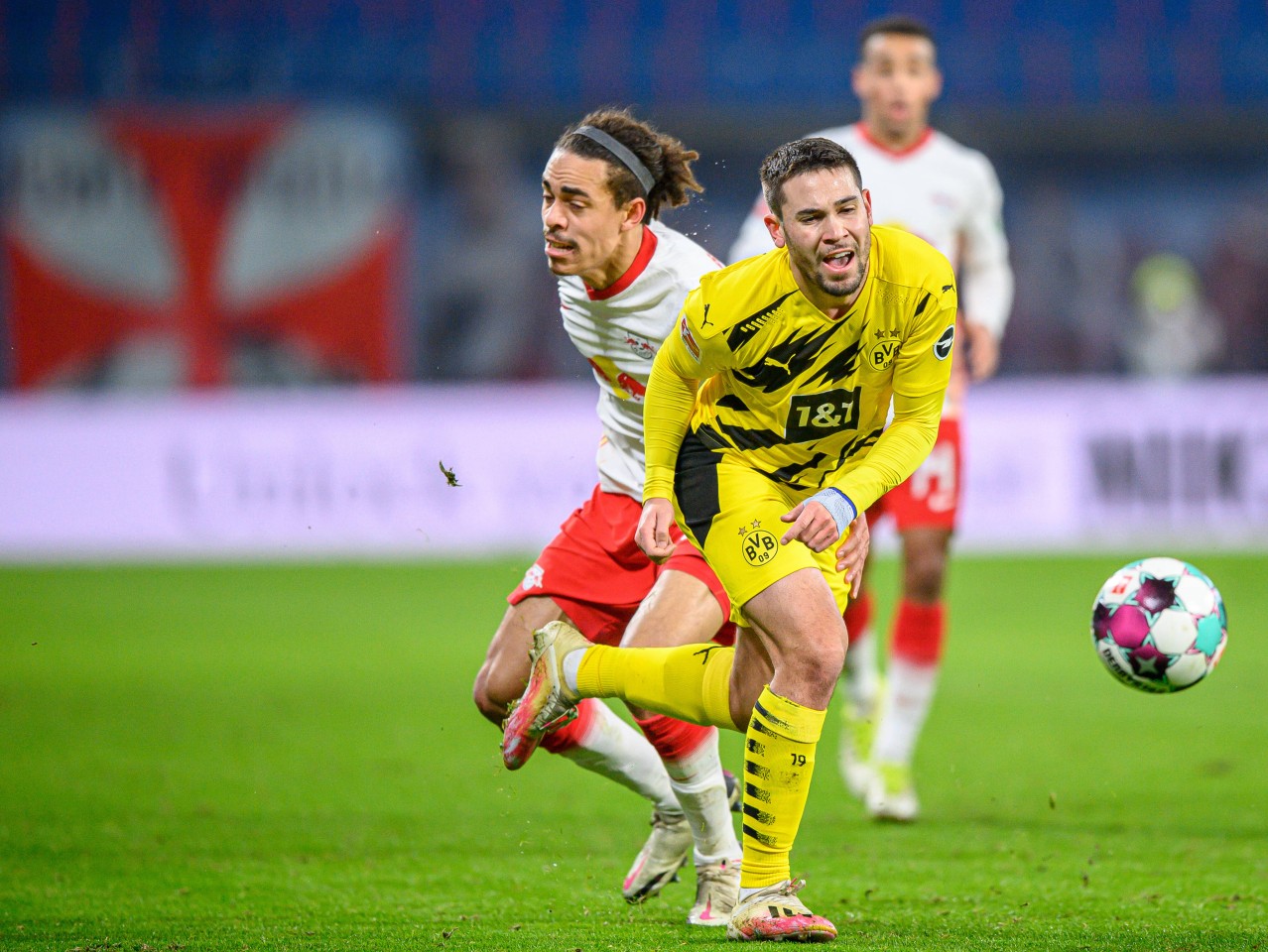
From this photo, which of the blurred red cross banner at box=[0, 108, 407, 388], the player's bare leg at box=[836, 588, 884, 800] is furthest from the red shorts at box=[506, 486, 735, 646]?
the blurred red cross banner at box=[0, 108, 407, 388]

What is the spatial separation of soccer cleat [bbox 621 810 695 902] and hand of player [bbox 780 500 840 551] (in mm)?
1154

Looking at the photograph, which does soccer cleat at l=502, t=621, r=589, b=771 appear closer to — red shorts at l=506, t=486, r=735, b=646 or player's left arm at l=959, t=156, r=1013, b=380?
red shorts at l=506, t=486, r=735, b=646

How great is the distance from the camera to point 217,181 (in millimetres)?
18281

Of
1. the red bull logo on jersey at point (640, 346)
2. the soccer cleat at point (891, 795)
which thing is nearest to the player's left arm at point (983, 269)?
the soccer cleat at point (891, 795)

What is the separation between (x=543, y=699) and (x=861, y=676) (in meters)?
2.39

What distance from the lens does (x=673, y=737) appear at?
457 centimetres

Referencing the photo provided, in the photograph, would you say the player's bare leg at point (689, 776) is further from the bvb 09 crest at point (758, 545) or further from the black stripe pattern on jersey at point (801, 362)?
the black stripe pattern on jersey at point (801, 362)

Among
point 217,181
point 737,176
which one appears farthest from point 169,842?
point 737,176

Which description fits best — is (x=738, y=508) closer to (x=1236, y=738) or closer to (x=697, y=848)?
(x=697, y=848)

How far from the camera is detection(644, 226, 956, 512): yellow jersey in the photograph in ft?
13.3

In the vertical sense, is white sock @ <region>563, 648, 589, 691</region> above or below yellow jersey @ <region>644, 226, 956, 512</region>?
below

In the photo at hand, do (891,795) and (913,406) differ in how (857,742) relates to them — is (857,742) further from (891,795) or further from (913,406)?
(913,406)

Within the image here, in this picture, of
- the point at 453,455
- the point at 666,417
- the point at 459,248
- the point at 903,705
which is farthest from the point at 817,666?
the point at 459,248

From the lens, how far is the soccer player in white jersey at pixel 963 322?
6145 millimetres
